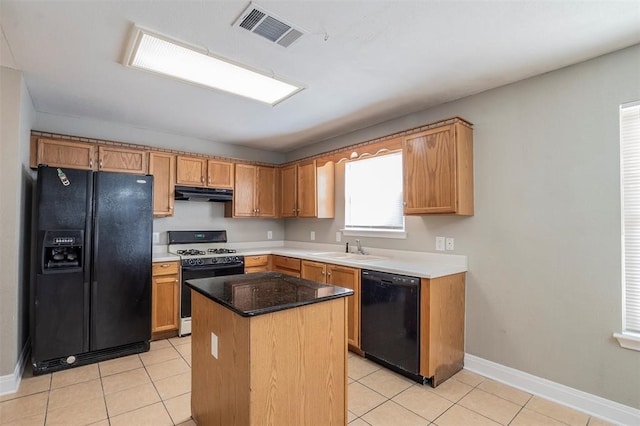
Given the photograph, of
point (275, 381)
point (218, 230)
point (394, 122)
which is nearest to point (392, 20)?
point (394, 122)

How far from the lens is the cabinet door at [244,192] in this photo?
4559 mm

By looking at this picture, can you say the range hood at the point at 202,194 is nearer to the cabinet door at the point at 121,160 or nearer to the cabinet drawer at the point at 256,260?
the cabinet door at the point at 121,160

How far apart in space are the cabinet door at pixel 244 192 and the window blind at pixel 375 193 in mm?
1444

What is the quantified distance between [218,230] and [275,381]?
11.0 ft

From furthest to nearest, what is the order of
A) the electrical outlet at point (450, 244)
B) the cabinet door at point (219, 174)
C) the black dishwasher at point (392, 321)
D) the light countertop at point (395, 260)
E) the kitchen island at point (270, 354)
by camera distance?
the cabinet door at point (219, 174) < the electrical outlet at point (450, 244) < the light countertop at point (395, 260) < the black dishwasher at point (392, 321) < the kitchen island at point (270, 354)

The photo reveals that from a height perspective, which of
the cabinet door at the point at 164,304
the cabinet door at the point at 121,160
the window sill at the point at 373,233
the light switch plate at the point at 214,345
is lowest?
the cabinet door at the point at 164,304

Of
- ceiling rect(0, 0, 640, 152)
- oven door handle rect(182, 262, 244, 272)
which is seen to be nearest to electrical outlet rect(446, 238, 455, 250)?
ceiling rect(0, 0, 640, 152)

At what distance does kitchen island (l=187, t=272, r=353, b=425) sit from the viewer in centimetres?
154

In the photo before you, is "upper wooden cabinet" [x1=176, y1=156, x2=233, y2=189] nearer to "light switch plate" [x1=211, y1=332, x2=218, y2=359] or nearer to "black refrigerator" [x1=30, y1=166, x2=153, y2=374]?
"black refrigerator" [x1=30, y1=166, x2=153, y2=374]

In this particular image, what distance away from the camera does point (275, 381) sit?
1591 millimetres

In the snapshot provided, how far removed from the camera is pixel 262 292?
6.16 feet

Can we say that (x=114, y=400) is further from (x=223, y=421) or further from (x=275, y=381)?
(x=275, y=381)

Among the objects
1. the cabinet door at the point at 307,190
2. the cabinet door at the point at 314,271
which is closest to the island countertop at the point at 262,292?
the cabinet door at the point at 314,271

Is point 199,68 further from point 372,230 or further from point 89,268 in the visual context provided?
point 372,230
